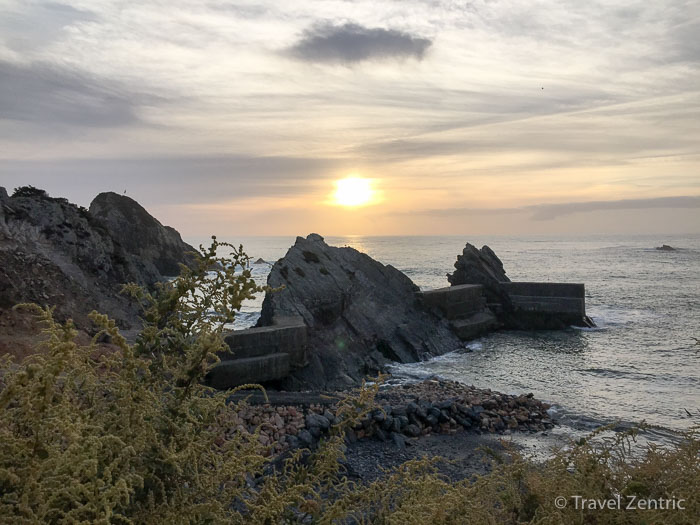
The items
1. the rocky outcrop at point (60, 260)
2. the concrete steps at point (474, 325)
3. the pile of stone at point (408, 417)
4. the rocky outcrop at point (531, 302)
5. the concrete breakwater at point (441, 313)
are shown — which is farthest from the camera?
the rocky outcrop at point (531, 302)

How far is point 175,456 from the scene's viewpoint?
1729 mm

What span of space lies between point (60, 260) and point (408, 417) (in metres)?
13.2

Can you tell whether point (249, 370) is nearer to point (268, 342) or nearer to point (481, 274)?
point (268, 342)

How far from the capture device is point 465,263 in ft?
99.5

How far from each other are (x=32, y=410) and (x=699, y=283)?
210 feet

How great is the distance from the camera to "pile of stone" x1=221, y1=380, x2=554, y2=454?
30.8 ft

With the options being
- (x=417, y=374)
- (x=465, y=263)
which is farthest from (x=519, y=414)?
(x=465, y=263)

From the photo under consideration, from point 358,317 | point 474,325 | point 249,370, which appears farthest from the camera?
point 474,325

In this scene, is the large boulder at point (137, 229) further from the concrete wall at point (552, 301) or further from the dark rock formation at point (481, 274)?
the concrete wall at point (552, 301)

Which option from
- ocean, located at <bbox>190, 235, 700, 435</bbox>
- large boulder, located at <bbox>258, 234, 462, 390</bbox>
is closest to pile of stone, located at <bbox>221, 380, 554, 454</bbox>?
ocean, located at <bbox>190, 235, 700, 435</bbox>


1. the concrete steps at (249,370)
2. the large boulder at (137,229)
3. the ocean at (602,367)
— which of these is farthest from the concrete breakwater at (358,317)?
the large boulder at (137,229)

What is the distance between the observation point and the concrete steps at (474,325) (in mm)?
24922

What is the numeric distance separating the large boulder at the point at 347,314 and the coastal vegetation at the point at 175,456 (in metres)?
13.4

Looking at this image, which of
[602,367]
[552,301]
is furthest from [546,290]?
[602,367]
